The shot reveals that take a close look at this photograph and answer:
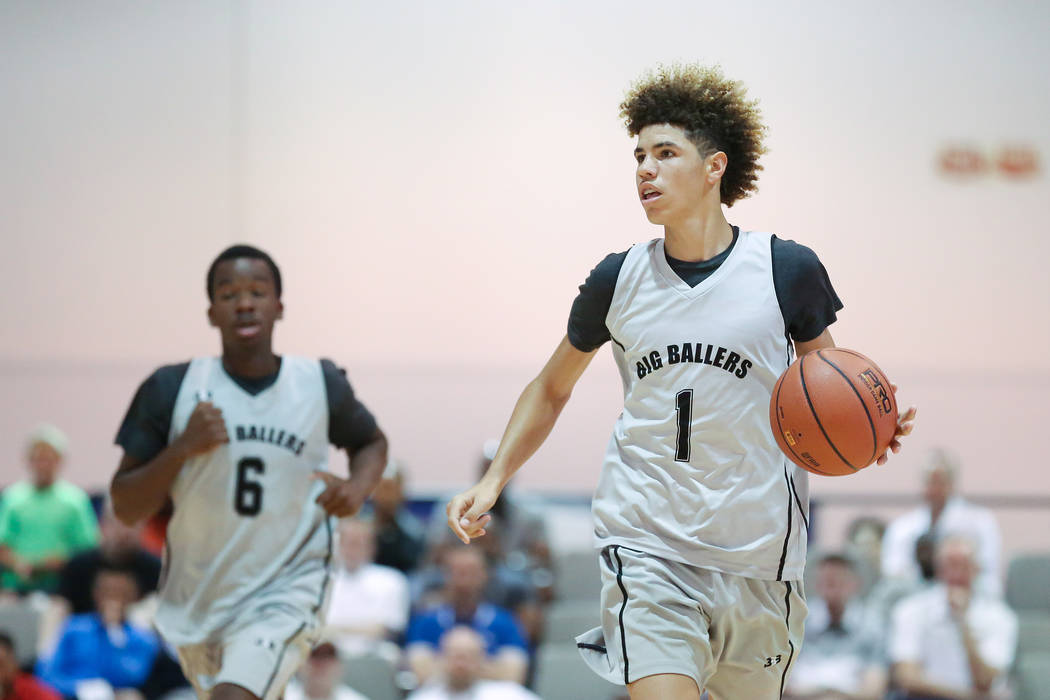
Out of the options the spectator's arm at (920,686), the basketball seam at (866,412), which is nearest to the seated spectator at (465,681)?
the spectator's arm at (920,686)

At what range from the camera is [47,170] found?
1051cm

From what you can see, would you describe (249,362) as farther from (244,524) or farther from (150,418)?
(244,524)

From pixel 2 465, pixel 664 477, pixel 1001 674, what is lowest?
pixel 1001 674

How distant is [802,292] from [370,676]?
4.17m

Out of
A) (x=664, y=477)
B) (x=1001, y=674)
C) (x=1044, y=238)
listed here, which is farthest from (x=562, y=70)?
(x=664, y=477)

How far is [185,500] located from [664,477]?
1763 mm

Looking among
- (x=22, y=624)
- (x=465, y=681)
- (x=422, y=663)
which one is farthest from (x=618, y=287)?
(x=22, y=624)

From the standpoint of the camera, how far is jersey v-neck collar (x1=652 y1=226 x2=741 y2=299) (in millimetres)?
3529

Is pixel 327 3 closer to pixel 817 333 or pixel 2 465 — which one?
pixel 2 465

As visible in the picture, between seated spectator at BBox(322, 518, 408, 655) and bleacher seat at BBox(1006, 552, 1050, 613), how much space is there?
12.6ft

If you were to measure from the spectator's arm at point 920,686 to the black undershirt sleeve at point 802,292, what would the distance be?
13.5ft

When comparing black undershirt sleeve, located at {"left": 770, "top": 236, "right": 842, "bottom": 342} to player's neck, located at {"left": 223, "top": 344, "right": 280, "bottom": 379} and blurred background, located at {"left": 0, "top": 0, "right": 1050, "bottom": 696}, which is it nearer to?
player's neck, located at {"left": 223, "top": 344, "right": 280, "bottom": 379}

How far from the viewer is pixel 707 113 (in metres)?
3.66

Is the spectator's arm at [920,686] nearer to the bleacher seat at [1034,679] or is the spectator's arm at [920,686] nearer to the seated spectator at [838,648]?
the seated spectator at [838,648]
